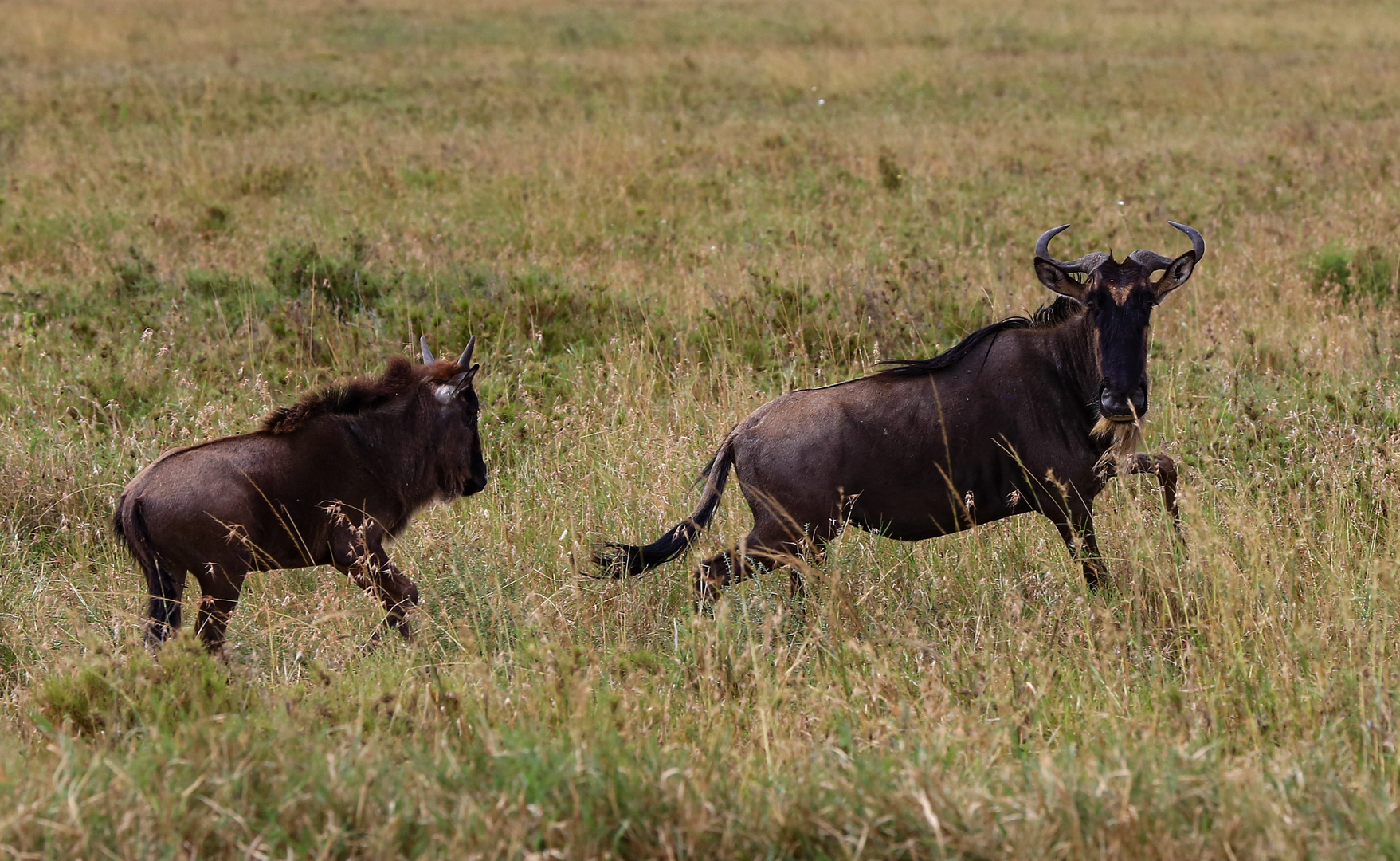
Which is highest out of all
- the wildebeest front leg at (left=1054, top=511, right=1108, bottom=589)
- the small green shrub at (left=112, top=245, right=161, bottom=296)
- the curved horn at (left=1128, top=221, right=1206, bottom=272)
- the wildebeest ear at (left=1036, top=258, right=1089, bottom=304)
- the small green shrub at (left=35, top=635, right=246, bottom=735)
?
the curved horn at (left=1128, top=221, right=1206, bottom=272)

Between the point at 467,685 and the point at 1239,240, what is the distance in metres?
8.18

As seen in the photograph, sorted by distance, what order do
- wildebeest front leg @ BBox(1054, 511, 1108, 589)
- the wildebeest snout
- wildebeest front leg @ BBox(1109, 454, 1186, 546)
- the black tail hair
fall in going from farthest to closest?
1. wildebeest front leg @ BBox(1109, 454, 1186, 546)
2. wildebeest front leg @ BBox(1054, 511, 1108, 589)
3. the wildebeest snout
4. the black tail hair

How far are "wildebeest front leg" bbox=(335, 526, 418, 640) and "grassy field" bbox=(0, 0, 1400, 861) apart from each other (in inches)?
5.4

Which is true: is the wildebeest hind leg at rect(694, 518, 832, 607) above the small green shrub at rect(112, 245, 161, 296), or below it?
below

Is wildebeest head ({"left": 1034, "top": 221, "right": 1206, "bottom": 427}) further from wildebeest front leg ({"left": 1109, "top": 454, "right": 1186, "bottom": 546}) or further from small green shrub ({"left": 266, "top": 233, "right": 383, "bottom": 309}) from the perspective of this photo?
small green shrub ({"left": 266, "top": 233, "right": 383, "bottom": 309})

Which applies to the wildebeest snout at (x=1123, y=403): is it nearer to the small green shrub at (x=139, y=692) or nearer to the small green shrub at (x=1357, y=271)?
the small green shrub at (x=139, y=692)

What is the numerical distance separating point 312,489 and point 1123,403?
9.02ft

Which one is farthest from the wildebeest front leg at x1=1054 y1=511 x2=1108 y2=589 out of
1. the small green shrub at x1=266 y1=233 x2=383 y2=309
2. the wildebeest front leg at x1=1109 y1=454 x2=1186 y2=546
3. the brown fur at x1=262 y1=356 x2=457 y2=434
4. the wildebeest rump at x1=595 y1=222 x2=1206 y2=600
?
the small green shrub at x1=266 y1=233 x2=383 y2=309

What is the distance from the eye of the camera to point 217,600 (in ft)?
14.2

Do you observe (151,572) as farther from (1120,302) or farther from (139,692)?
(1120,302)

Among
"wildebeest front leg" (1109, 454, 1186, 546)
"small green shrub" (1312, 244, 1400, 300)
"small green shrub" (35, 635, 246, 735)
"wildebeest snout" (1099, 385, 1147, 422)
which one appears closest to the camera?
"small green shrub" (35, 635, 246, 735)

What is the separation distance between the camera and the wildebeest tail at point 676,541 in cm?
466

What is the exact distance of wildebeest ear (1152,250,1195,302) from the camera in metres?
4.66

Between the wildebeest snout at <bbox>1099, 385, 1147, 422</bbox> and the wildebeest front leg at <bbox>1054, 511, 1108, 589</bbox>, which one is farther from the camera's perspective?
the wildebeest front leg at <bbox>1054, 511, 1108, 589</bbox>
